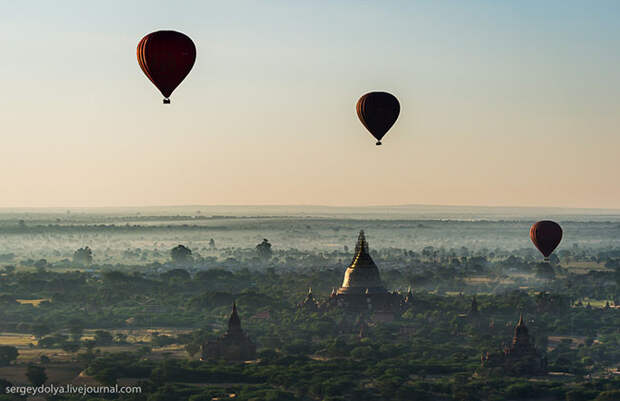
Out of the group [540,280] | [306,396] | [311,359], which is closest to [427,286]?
[540,280]

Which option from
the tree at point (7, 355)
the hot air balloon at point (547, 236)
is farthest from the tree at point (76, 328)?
the hot air balloon at point (547, 236)

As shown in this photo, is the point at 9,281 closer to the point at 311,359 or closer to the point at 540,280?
the point at 540,280

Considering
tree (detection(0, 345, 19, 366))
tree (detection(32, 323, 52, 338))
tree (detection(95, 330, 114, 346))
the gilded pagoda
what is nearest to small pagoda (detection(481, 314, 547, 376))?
the gilded pagoda

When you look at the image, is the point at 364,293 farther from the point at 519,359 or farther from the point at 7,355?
the point at 7,355

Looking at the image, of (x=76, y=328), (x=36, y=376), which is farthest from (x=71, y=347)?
(x=36, y=376)

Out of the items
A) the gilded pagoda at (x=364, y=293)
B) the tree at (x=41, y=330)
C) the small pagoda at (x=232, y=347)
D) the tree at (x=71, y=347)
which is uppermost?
the gilded pagoda at (x=364, y=293)

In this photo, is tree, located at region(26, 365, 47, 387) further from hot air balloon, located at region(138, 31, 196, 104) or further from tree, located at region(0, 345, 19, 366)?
hot air balloon, located at region(138, 31, 196, 104)

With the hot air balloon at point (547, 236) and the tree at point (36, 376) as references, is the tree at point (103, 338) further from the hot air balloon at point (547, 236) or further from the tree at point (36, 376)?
the hot air balloon at point (547, 236)
